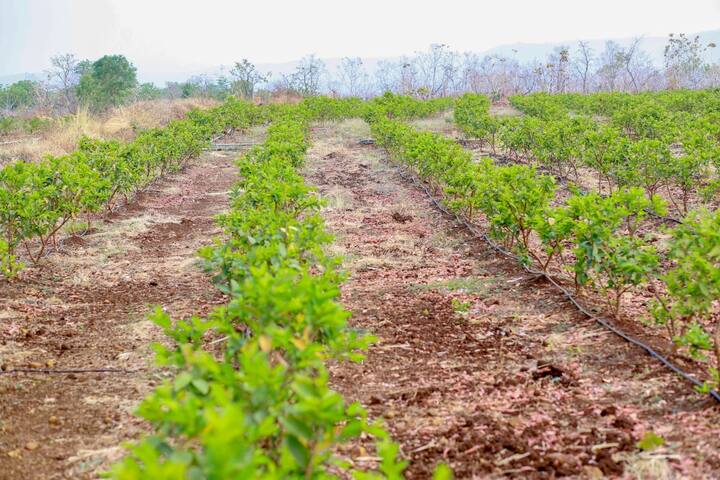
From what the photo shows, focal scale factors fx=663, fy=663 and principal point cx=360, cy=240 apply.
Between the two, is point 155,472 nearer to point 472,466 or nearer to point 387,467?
point 387,467

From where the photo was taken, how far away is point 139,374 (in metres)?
4.59

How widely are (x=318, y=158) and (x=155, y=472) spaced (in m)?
15.9

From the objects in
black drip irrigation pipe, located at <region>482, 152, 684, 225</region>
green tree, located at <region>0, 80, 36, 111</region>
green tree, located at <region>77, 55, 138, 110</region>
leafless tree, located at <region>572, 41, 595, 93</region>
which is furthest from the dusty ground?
green tree, located at <region>0, 80, 36, 111</region>

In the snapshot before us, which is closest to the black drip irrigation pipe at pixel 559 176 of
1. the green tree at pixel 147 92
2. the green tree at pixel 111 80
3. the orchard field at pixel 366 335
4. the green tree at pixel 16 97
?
the orchard field at pixel 366 335

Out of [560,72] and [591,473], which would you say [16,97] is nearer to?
[560,72]

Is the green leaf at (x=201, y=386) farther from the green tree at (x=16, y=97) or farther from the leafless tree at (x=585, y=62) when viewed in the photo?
the green tree at (x=16, y=97)

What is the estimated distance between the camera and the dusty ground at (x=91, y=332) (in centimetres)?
366

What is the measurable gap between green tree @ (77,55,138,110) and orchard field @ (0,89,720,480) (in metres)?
26.8

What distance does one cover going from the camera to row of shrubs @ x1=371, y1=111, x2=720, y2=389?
395 cm

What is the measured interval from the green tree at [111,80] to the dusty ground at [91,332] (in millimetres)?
27103

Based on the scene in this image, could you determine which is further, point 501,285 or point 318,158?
point 318,158

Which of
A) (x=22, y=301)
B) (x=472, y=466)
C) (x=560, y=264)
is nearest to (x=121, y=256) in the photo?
(x=22, y=301)

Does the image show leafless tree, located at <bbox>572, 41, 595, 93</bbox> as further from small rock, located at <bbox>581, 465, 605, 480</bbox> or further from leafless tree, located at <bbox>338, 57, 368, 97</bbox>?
small rock, located at <bbox>581, 465, 605, 480</bbox>

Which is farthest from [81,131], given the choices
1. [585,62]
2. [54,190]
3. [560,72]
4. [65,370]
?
[585,62]
